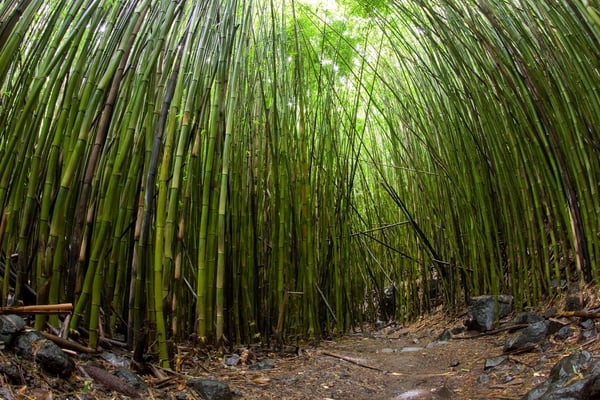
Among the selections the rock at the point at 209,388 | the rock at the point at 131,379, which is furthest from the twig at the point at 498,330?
the rock at the point at 131,379

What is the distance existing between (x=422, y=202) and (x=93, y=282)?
2420 millimetres

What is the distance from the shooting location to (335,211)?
10.1 feet

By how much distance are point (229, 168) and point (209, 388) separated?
37.3 inches

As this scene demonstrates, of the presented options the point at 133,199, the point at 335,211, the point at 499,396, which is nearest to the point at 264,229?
the point at 335,211

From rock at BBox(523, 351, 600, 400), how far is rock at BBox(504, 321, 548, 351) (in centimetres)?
45

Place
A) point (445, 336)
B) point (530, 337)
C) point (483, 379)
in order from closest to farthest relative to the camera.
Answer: point (483, 379) → point (530, 337) → point (445, 336)

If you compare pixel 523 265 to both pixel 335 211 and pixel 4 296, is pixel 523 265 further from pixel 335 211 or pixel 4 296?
pixel 4 296

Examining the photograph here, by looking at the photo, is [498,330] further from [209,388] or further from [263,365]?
[209,388]

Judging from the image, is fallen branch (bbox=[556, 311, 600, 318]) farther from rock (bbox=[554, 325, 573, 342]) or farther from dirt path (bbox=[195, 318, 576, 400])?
dirt path (bbox=[195, 318, 576, 400])

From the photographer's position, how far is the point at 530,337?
1.77 metres

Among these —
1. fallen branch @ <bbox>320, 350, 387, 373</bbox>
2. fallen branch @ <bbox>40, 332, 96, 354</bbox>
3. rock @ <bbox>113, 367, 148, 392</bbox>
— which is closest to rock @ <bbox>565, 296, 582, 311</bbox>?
fallen branch @ <bbox>320, 350, 387, 373</bbox>

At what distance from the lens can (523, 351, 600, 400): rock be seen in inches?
42.9

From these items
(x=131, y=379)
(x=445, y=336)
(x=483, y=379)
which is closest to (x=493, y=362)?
(x=483, y=379)

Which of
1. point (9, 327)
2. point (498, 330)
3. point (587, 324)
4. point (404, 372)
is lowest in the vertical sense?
point (404, 372)
